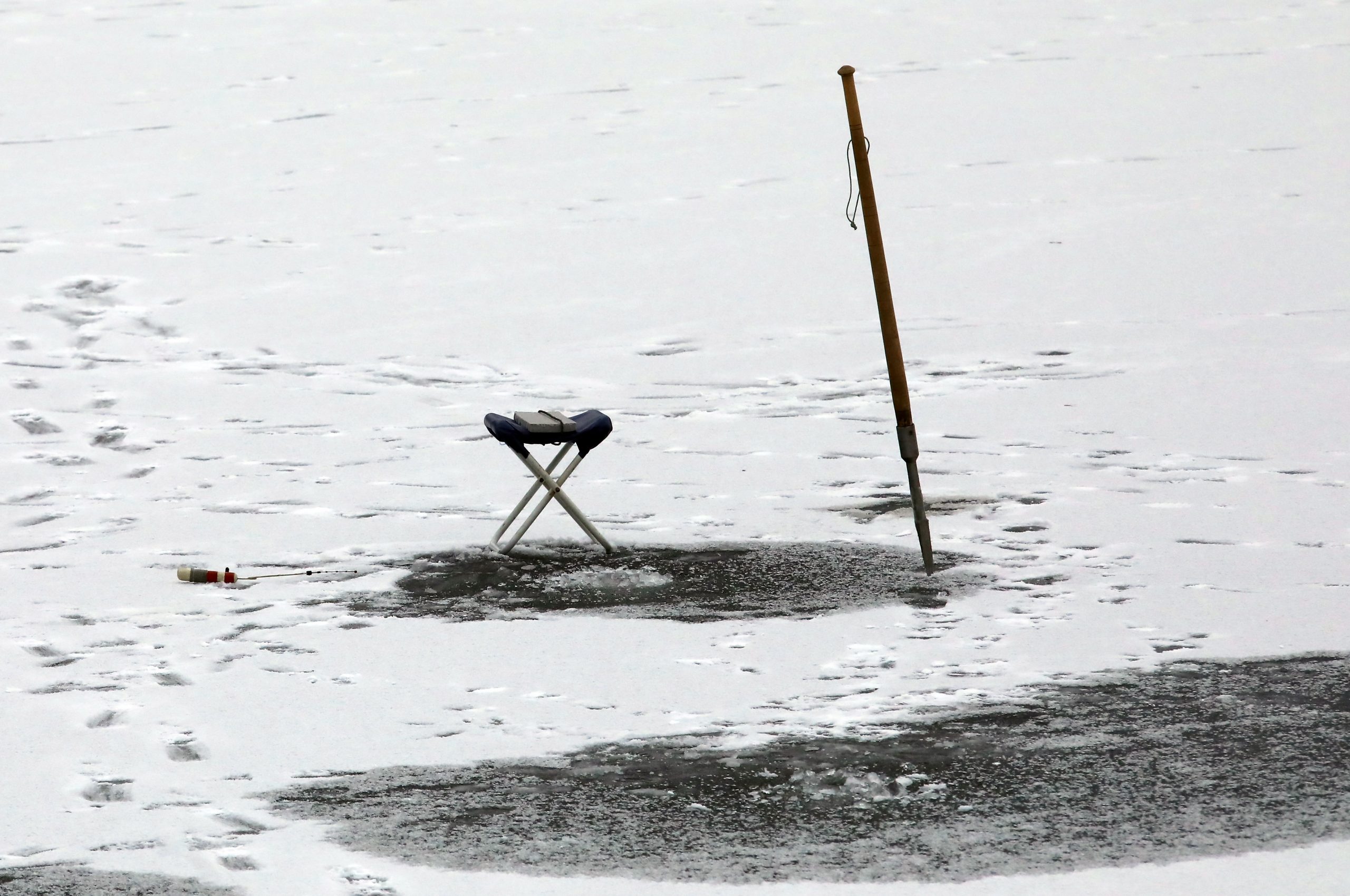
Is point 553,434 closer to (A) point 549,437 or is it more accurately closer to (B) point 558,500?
(A) point 549,437

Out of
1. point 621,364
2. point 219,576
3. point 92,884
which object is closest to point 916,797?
point 92,884

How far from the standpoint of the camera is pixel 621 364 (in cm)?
1092

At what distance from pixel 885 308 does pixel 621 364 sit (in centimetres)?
446

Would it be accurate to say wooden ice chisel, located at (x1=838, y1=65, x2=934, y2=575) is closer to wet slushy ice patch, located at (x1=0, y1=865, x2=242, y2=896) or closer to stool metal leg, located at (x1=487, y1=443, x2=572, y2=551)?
stool metal leg, located at (x1=487, y1=443, x2=572, y2=551)

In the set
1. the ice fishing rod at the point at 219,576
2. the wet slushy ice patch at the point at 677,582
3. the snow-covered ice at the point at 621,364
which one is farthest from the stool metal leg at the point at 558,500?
the ice fishing rod at the point at 219,576

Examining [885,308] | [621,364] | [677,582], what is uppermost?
[885,308]

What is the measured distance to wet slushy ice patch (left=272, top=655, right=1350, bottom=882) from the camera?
4453 mm

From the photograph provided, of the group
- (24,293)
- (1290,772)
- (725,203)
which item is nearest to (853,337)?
(725,203)

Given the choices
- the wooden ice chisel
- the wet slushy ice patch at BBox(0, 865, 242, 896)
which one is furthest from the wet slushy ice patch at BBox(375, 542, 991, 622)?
the wet slushy ice patch at BBox(0, 865, 242, 896)

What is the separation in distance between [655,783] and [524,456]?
95.9 inches

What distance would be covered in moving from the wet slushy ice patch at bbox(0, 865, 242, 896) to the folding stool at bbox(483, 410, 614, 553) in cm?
289

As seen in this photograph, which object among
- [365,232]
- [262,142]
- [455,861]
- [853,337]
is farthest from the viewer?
[262,142]

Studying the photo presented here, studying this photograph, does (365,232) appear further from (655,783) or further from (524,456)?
(655,783)

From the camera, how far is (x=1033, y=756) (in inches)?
199
